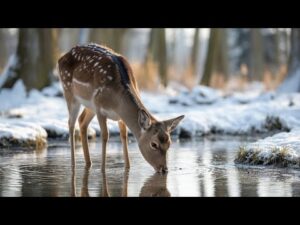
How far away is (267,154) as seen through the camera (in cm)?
1084

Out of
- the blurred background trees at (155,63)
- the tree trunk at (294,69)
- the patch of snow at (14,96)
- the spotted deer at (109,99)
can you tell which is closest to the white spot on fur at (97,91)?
the spotted deer at (109,99)

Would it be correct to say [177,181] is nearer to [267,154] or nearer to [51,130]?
[267,154]

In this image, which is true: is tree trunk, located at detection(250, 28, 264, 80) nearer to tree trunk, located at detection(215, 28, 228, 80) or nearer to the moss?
tree trunk, located at detection(215, 28, 228, 80)

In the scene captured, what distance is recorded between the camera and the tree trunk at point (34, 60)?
21984mm

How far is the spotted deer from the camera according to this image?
10.0m

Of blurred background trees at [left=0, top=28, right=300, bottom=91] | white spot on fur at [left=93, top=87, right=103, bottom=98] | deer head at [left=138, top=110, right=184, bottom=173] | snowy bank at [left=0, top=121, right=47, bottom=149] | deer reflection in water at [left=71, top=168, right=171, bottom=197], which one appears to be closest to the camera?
deer reflection in water at [left=71, top=168, right=171, bottom=197]

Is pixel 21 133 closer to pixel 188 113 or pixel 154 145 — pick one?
pixel 154 145

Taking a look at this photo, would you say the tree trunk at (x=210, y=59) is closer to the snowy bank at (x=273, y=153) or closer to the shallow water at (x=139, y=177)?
the shallow water at (x=139, y=177)

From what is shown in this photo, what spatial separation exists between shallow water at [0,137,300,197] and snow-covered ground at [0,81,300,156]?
1.97 metres

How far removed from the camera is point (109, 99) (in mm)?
10867

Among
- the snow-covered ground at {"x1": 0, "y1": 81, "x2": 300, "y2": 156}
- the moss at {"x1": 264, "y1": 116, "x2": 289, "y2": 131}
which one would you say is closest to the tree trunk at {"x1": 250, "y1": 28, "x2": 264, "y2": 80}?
the snow-covered ground at {"x1": 0, "y1": 81, "x2": 300, "y2": 156}

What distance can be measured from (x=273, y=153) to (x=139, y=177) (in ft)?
7.10

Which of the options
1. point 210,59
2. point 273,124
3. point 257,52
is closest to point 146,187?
point 273,124
